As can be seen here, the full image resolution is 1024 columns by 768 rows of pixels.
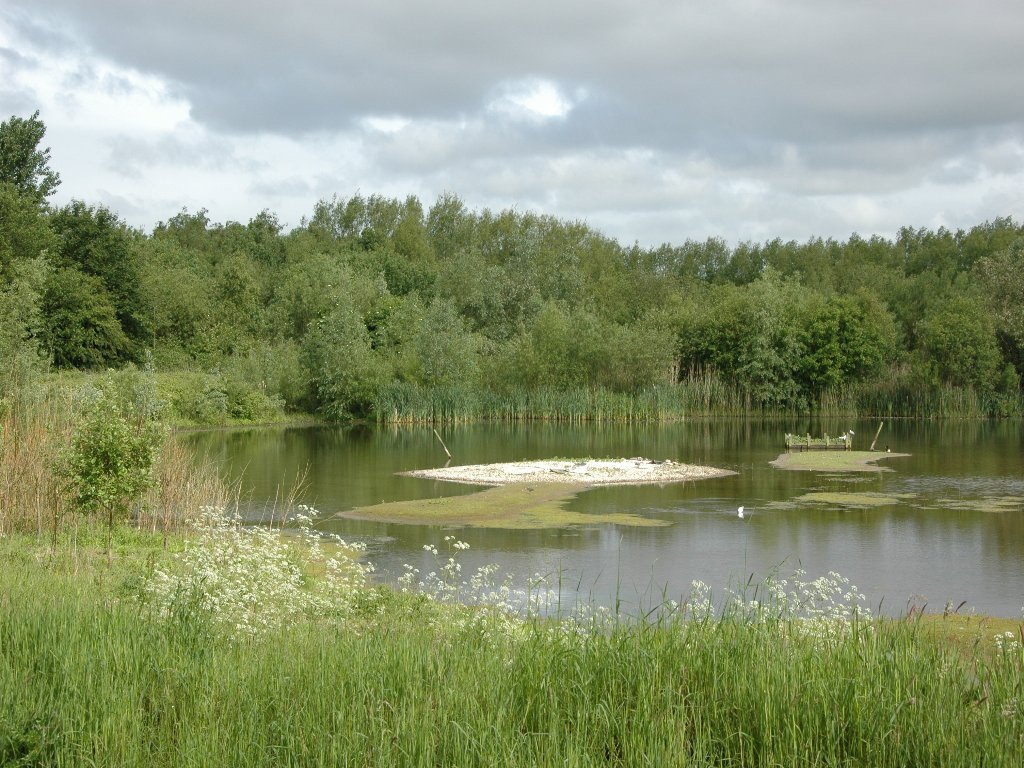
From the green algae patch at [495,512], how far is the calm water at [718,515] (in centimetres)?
67

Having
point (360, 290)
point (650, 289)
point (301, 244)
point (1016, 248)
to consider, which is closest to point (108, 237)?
point (360, 290)

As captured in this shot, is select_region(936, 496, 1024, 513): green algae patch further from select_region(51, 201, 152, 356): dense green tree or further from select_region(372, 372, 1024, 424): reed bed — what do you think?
select_region(51, 201, 152, 356): dense green tree

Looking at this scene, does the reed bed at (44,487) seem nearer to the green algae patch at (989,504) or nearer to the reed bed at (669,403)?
the green algae patch at (989,504)

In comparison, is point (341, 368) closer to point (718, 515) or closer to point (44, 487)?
point (718, 515)

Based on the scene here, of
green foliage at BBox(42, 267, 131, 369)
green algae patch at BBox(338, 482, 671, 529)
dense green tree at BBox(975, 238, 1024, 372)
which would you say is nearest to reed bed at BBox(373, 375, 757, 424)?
green foliage at BBox(42, 267, 131, 369)

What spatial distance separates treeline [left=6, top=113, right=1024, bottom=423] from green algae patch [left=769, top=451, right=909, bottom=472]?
20942mm

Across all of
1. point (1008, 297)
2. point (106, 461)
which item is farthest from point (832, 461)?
point (1008, 297)

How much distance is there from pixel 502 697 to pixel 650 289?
270 feet

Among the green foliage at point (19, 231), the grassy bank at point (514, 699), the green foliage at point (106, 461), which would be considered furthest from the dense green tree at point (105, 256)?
the grassy bank at point (514, 699)

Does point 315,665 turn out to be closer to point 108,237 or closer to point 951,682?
point 951,682

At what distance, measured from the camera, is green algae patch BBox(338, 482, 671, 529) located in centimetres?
2244

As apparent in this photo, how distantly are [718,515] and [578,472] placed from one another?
7774 millimetres

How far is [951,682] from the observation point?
246 inches

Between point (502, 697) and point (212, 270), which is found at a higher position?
point (212, 270)
